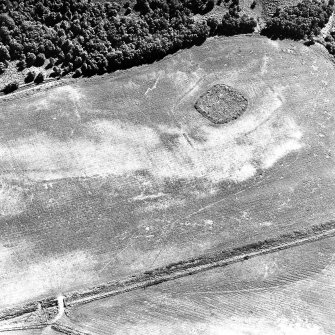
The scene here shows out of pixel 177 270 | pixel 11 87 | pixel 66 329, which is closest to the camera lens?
pixel 66 329

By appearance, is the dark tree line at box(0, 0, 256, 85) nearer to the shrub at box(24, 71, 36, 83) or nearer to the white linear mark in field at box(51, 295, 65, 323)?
the shrub at box(24, 71, 36, 83)

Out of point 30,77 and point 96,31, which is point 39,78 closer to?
point 30,77

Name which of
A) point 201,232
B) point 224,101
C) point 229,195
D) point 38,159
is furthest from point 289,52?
point 38,159

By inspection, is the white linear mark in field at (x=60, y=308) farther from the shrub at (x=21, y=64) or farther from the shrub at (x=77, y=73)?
the shrub at (x=21, y=64)

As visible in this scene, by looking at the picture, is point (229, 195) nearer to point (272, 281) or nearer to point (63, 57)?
point (272, 281)

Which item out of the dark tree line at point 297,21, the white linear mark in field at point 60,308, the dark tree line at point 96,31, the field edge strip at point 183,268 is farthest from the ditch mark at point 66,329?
the dark tree line at point 297,21

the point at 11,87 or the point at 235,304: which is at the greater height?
the point at 11,87

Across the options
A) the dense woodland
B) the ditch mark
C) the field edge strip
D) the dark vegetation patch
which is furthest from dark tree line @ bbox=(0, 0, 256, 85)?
the ditch mark

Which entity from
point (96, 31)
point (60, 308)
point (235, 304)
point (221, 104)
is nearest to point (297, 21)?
point (221, 104)

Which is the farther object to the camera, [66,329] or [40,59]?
[40,59]
